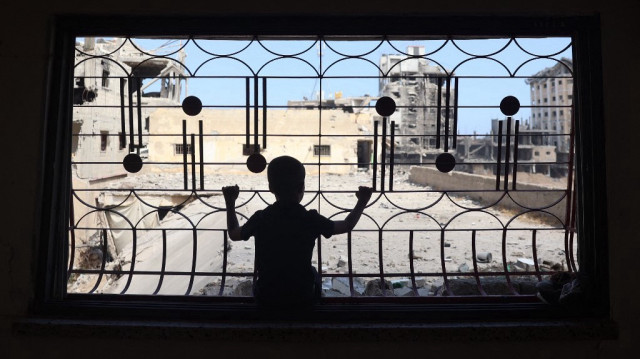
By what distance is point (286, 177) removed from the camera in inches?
58.8

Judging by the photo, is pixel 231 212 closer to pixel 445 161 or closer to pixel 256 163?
pixel 256 163

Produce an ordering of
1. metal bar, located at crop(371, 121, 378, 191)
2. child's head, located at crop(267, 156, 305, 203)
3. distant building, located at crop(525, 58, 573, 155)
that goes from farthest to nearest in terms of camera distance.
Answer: distant building, located at crop(525, 58, 573, 155), metal bar, located at crop(371, 121, 378, 191), child's head, located at crop(267, 156, 305, 203)

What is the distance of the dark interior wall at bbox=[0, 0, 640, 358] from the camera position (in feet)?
4.98

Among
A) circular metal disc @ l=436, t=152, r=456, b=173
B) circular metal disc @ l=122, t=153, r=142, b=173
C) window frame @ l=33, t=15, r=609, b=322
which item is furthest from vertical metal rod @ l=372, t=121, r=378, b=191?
circular metal disc @ l=122, t=153, r=142, b=173

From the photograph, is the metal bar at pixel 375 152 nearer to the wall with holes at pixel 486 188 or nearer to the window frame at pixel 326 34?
the window frame at pixel 326 34

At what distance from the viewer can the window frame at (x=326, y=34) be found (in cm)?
157

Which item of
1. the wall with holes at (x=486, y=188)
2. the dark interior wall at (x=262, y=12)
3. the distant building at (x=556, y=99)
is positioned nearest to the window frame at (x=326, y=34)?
the dark interior wall at (x=262, y=12)

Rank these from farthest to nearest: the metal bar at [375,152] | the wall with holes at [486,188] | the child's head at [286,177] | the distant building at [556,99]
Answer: the wall with holes at [486,188], the distant building at [556,99], the metal bar at [375,152], the child's head at [286,177]

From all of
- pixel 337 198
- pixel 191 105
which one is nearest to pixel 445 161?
pixel 191 105

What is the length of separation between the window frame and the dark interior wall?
0.03m

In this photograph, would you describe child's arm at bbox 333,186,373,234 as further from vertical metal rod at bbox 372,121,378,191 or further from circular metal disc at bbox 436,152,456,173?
circular metal disc at bbox 436,152,456,173

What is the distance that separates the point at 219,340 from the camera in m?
1.51

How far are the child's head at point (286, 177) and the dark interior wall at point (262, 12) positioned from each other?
0.55 meters

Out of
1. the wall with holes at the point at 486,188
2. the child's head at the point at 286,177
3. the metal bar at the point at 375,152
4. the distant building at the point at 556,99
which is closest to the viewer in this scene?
the child's head at the point at 286,177
